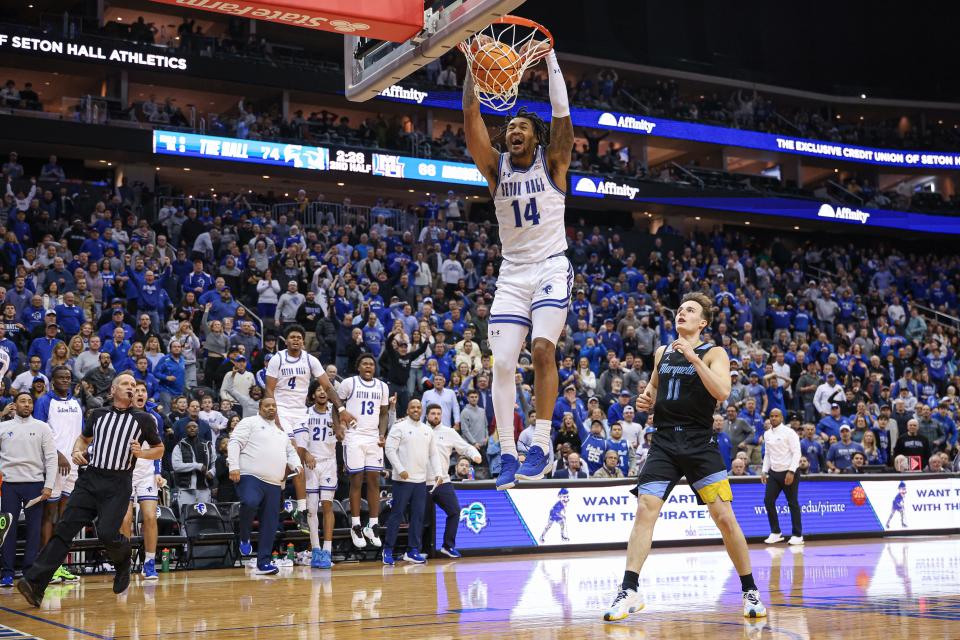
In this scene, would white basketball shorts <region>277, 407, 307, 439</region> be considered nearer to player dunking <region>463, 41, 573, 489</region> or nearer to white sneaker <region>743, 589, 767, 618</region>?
player dunking <region>463, 41, 573, 489</region>

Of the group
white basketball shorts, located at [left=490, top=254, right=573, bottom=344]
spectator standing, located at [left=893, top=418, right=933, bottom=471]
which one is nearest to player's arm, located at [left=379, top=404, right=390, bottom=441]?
white basketball shorts, located at [left=490, top=254, right=573, bottom=344]

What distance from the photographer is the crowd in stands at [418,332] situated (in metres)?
16.8

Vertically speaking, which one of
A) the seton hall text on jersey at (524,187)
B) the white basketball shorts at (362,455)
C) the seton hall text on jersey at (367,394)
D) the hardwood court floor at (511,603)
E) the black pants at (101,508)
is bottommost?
the hardwood court floor at (511,603)

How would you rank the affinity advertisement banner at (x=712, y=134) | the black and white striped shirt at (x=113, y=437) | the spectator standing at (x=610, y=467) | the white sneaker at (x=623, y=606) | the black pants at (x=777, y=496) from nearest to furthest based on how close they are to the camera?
the white sneaker at (x=623, y=606), the black and white striped shirt at (x=113, y=437), the spectator standing at (x=610, y=467), the black pants at (x=777, y=496), the affinity advertisement banner at (x=712, y=134)

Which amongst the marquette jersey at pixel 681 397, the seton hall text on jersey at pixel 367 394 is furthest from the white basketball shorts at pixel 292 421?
the marquette jersey at pixel 681 397

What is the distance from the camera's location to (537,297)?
725 centimetres

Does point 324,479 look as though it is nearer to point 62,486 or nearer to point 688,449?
point 62,486

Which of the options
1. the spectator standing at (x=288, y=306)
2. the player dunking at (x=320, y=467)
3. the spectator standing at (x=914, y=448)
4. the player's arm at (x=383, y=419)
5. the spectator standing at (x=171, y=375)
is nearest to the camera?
the player dunking at (x=320, y=467)

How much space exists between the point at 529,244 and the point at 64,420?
8.20 meters

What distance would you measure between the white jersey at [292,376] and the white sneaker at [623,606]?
6.62 metres

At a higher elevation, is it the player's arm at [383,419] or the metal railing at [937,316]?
the metal railing at [937,316]

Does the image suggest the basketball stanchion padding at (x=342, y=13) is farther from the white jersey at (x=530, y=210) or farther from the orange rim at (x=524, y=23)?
the white jersey at (x=530, y=210)

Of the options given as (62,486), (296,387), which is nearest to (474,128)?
(296,387)

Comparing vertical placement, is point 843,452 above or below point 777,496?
above
